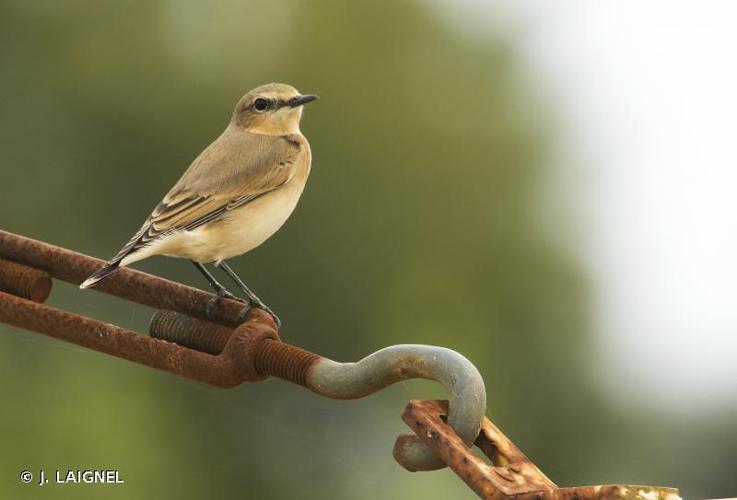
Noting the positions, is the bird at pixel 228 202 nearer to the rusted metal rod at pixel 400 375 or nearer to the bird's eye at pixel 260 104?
the bird's eye at pixel 260 104

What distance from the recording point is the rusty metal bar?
11.6 feet

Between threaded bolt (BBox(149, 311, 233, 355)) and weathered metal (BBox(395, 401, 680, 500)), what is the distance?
750 mm

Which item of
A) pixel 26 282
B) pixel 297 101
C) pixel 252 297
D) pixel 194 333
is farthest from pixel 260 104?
pixel 194 333

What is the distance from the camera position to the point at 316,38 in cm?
3369

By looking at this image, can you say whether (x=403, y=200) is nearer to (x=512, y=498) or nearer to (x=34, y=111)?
(x=34, y=111)

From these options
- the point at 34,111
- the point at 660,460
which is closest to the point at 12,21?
the point at 34,111

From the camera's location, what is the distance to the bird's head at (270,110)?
266 inches

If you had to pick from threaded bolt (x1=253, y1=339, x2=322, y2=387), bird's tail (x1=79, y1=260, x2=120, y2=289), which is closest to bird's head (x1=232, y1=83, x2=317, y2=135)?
bird's tail (x1=79, y1=260, x2=120, y2=289)

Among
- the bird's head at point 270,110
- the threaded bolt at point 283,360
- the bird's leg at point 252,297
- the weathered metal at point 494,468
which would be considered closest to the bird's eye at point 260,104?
the bird's head at point 270,110

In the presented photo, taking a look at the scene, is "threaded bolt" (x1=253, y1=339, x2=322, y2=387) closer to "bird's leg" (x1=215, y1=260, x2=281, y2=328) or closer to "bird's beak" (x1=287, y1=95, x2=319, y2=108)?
"bird's leg" (x1=215, y1=260, x2=281, y2=328)

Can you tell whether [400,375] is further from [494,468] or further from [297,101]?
[297,101]

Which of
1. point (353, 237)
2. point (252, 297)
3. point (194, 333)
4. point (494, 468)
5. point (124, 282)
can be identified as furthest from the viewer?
point (353, 237)

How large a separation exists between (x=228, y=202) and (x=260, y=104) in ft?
2.61

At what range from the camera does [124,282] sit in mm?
3650
